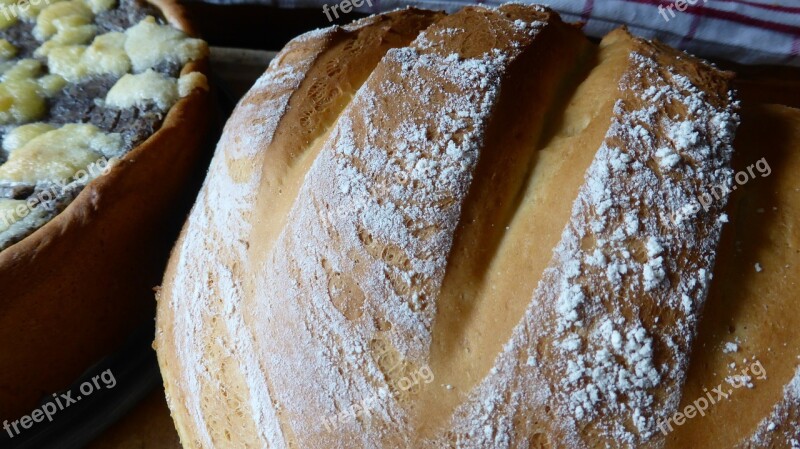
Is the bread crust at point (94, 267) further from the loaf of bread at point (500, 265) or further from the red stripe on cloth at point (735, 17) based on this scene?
the red stripe on cloth at point (735, 17)

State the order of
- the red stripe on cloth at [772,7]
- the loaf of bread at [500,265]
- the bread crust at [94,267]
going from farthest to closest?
the red stripe on cloth at [772,7]
the bread crust at [94,267]
the loaf of bread at [500,265]

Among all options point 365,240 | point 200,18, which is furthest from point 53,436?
point 200,18

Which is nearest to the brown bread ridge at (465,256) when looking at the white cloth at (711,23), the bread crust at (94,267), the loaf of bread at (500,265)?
the loaf of bread at (500,265)

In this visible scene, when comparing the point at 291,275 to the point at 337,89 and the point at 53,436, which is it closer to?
the point at 337,89

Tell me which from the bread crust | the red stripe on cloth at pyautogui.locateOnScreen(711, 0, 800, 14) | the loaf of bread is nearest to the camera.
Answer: the loaf of bread

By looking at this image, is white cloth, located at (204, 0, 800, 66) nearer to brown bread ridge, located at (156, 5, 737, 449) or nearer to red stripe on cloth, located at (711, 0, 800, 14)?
red stripe on cloth, located at (711, 0, 800, 14)

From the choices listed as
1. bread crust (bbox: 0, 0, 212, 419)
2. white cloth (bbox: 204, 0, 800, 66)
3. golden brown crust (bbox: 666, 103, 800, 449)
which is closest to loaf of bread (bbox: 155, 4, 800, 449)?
golden brown crust (bbox: 666, 103, 800, 449)
